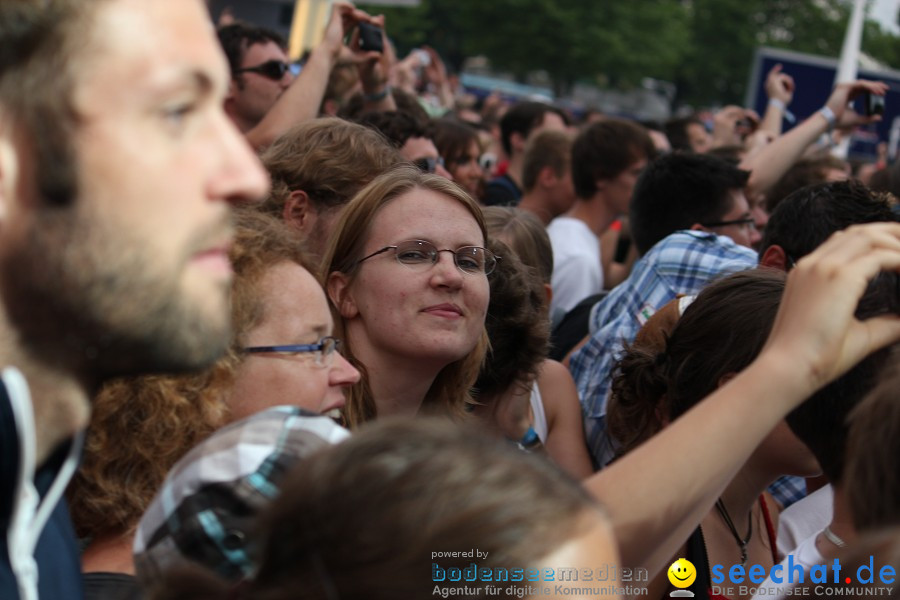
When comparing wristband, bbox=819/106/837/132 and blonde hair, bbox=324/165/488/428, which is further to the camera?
wristband, bbox=819/106/837/132

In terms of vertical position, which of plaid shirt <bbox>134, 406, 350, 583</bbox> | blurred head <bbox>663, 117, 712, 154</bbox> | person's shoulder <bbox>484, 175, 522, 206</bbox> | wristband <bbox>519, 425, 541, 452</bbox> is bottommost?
blurred head <bbox>663, 117, 712, 154</bbox>

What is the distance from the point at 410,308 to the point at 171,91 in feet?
5.52

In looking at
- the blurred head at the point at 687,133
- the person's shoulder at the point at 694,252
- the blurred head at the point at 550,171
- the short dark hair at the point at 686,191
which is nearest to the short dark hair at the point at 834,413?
the person's shoulder at the point at 694,252

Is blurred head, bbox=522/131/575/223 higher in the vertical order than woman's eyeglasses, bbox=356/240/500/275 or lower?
lower

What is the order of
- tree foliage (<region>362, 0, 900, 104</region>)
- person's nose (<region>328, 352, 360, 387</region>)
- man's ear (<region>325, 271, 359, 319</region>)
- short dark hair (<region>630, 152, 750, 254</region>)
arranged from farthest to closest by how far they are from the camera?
tree foliage (<region>362, 0, 900, 104</region>), short dark hair (<region>630, 152, 750, 254</region>), man's ear (<region>325, 271, 359, 319</region>), person's nose (<region>328, 352, 360, 387</region>)

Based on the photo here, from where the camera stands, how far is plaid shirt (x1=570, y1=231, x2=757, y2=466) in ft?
13.2

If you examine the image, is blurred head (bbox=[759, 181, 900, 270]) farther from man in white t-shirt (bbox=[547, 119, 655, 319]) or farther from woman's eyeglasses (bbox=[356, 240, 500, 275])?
man in white t-shirt (bbox=[547, 119, 655, 319])

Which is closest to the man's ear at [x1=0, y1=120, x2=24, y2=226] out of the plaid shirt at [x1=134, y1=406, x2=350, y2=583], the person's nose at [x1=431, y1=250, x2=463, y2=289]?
the plaid shirt at [x1=134, y1=406, x2=350, y2=583]

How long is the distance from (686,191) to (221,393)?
11.1 feet

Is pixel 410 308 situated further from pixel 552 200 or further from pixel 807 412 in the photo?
pixel 552 200

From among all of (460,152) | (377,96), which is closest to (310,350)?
(377,96)

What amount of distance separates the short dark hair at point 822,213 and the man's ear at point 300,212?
1.78m

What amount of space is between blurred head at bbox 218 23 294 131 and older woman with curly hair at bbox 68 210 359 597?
3211 millimetres

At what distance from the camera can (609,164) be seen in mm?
6410
